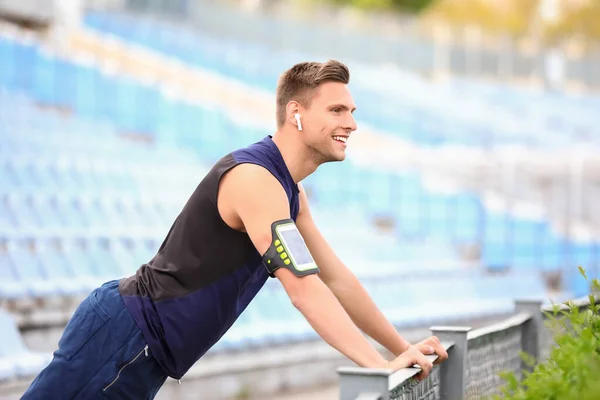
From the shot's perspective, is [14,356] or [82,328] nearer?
[82,328]

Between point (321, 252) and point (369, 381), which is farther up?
point (321, 252)

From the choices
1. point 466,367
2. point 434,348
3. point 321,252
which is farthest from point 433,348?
point 321,252

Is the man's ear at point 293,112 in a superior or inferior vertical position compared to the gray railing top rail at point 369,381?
superior

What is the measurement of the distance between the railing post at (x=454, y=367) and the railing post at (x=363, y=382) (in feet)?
2.73

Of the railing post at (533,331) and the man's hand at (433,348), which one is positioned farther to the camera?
the railing post at (533,331)

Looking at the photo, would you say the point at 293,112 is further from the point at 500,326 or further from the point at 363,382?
the point at 500,326

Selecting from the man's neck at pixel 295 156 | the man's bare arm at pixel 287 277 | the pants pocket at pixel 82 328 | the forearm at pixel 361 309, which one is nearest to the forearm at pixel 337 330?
the man's bare arm at pixel 287 277

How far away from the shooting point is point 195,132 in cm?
1261

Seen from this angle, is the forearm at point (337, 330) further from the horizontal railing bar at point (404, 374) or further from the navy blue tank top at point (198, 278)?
the navy blue tank top at point (198, 278)

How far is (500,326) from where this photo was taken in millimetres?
3209

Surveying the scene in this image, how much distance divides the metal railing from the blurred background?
3.08 m

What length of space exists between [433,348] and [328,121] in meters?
0.71

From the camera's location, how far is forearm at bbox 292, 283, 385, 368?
2209mm

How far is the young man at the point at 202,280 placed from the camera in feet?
7.84
